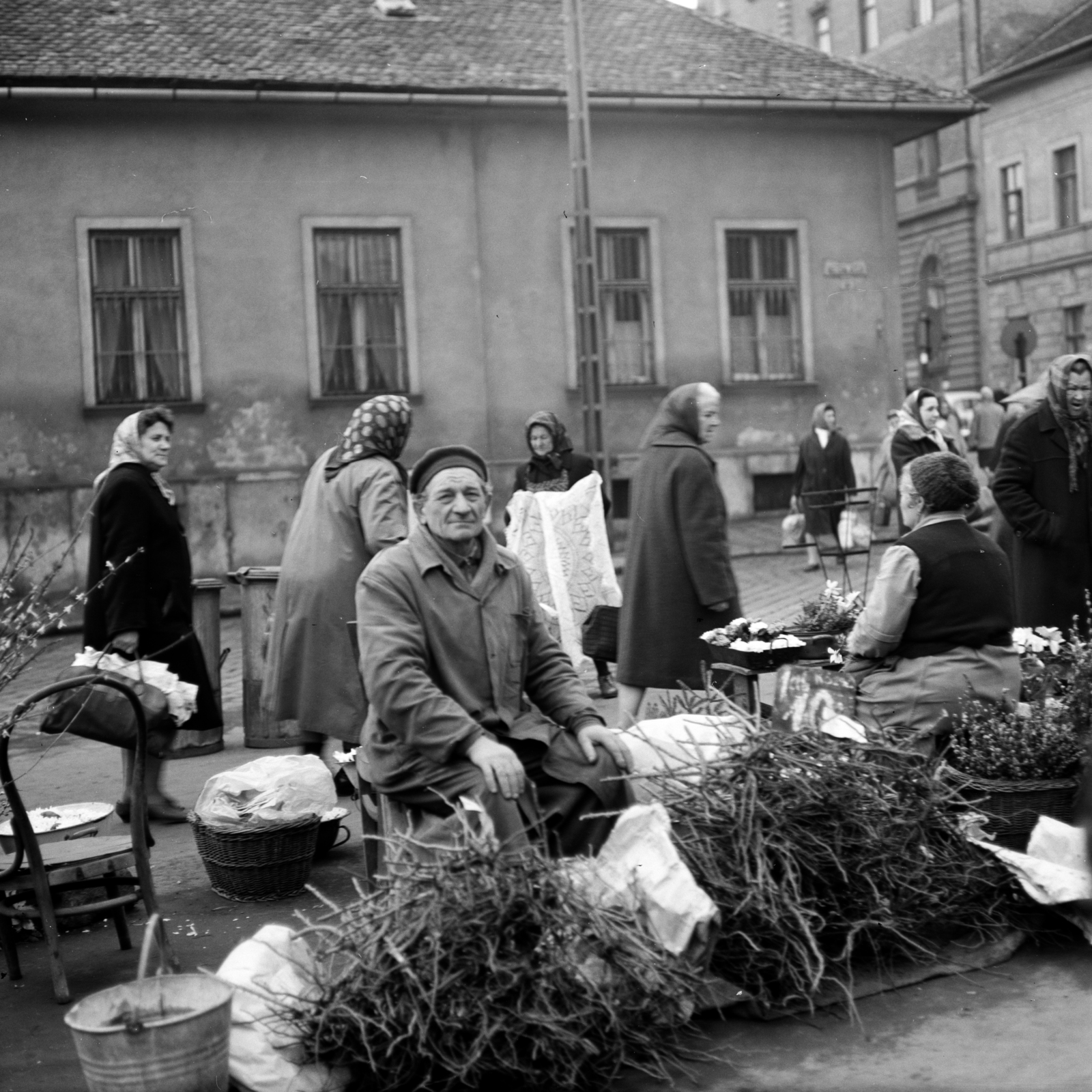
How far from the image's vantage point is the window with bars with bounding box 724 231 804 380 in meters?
19.6

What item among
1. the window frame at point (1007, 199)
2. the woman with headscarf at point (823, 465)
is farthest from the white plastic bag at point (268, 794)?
the window frame at point (1007, 199)

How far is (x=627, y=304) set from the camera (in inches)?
758

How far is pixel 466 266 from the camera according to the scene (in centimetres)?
1833

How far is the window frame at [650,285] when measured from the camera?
61.2 feet

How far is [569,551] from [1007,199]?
105 ft

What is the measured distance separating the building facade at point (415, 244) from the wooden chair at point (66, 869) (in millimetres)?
12038

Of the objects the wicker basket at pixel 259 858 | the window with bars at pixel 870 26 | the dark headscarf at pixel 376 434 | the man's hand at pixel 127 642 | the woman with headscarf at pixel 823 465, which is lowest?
the wicker basket at pixel 259 858

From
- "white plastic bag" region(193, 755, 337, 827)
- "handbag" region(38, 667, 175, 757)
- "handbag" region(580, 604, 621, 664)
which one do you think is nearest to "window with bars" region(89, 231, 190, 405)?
"handbag" region(580, 604, 621, 664)

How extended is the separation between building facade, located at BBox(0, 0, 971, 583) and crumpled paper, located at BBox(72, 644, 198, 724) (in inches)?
425

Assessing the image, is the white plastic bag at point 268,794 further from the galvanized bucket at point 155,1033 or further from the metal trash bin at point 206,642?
the metal trash bin at point 206,642

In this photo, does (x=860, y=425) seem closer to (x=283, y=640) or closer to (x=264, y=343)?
(x=264, y=343)

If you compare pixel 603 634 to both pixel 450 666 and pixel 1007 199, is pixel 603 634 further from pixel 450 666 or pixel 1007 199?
pixel 1007 199

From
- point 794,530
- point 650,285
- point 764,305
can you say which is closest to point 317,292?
point 650,285

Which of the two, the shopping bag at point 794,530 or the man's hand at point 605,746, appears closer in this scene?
the man's hand at point 605,746
